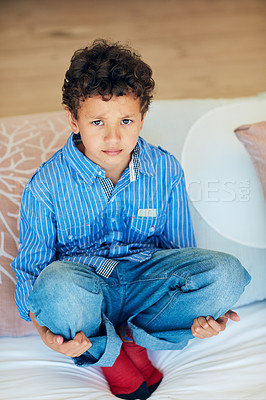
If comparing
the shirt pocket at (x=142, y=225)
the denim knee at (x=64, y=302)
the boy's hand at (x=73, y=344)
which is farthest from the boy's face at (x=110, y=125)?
the boy's hand at (x=73, y=344)

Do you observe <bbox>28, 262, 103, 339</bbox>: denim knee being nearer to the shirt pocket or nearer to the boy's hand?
the boy's hand

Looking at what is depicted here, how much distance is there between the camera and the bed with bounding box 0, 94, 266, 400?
3.37ft

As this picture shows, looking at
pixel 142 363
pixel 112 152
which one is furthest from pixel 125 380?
pixel 112 152

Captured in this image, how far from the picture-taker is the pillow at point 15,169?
1.20 metres

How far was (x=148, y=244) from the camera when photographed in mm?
1225

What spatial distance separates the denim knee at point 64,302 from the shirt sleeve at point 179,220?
30 cm

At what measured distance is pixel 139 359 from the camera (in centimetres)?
113

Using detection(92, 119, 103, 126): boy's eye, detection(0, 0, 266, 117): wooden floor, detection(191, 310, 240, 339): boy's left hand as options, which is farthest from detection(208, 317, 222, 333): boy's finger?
detection(0, 0, 266, 117): wooden floor

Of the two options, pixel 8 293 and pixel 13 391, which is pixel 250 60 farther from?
pixel 13 391

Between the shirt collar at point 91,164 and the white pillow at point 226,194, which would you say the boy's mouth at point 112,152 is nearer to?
the shirt collar at point 91,164

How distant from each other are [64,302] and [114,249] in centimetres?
23

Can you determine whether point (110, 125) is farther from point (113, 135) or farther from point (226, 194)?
point (226, 194)

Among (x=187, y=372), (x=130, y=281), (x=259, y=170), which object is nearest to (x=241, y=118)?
(x=259, y=170)

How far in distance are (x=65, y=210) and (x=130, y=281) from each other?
223 mm
